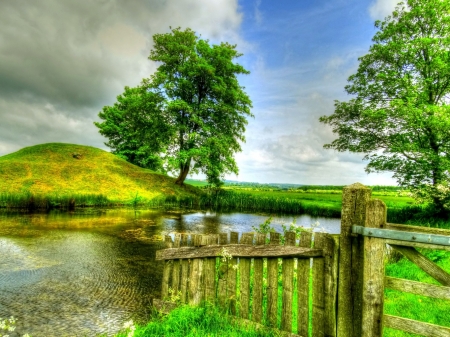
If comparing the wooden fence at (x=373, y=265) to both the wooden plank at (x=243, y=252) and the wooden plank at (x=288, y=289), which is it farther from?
the wooden plank at (x=288, y=289)

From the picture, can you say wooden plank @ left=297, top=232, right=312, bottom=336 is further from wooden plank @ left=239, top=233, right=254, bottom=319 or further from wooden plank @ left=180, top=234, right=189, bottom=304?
wooden plank @ left=180, top=234, right=189, bottom=304

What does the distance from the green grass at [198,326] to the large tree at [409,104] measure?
15.8 meters

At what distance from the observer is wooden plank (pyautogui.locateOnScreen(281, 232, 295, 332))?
12.5 ft

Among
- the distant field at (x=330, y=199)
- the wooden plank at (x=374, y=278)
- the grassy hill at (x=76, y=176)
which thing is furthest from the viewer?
the grassy hill at (x=76, y=176)

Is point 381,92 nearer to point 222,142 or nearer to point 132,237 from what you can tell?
point 222,142

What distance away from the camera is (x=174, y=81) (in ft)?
108

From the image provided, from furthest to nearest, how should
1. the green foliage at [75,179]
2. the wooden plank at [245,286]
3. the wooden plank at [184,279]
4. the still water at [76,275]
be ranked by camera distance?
the green foliage at [75,179] → the still water at [76,275] → the wooden plank at [184,279] → the wooden plank at [245,286]

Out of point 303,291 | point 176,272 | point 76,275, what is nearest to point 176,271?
point 176,272

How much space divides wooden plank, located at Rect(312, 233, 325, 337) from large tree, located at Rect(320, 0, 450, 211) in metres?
15.4

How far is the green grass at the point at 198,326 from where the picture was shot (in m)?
3.93

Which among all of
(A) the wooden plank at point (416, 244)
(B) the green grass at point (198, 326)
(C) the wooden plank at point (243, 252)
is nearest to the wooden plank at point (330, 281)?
(C) the wooden plank at point (243, 252)

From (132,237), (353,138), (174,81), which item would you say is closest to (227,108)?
(174,81)

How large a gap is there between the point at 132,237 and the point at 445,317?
1226 centimetres

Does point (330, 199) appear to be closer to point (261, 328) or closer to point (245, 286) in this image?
point (245, 286)
